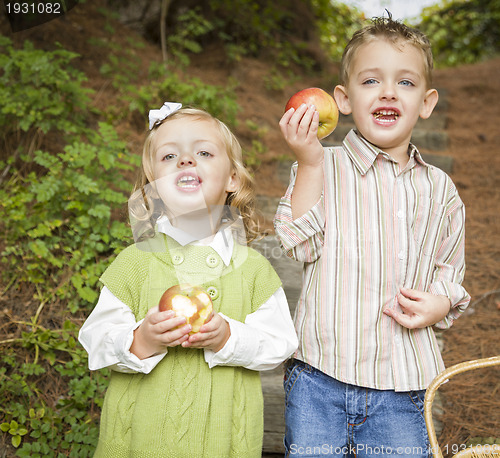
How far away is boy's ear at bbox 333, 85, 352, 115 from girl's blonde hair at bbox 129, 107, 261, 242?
356 millimetres

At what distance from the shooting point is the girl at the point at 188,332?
137cm

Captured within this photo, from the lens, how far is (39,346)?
238cm

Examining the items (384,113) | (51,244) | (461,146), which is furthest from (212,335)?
(461,146)

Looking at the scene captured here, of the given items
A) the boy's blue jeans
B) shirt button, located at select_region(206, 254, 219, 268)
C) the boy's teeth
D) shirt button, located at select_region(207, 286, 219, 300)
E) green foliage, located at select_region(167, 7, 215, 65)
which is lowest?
the boy's blue jeans

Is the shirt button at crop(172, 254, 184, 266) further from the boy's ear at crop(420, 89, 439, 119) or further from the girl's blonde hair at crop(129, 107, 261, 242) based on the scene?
the boy's ear at crop(420, 89, 439, 119)

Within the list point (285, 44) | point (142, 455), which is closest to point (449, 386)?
point (142, 455)

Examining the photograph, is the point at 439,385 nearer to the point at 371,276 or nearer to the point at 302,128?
the point at 371,276

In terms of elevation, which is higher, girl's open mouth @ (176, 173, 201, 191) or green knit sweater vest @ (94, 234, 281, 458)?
girl's open mouth @ (176, 173, 201, 191)

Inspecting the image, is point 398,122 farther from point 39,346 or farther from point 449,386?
point 39,346

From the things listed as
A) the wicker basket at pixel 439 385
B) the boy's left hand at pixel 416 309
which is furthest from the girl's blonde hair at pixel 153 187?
the wicker basket at pixel 439 385

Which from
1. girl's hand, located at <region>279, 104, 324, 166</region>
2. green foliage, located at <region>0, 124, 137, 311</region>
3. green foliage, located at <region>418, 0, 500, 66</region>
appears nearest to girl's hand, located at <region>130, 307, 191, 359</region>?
girl's hand, located at <region>279, 104, 324, 166</region>

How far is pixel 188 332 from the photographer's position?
128cm

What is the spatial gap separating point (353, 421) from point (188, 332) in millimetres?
621

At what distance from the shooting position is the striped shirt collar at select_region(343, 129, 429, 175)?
1.62 meters
